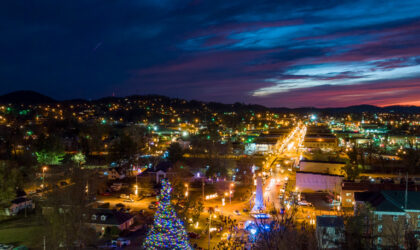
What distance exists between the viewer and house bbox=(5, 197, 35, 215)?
16716 mm

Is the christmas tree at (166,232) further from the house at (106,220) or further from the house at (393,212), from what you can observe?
the house at (393,212)

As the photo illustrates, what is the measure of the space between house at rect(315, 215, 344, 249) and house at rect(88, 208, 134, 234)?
8.15 m

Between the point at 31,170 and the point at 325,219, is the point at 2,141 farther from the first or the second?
the point at 325,219

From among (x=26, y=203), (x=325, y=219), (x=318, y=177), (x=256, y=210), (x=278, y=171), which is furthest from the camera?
(x=278, y=171)

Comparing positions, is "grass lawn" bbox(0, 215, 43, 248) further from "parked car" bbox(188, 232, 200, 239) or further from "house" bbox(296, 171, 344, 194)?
"house" bbox(296, 171, 344, 194)

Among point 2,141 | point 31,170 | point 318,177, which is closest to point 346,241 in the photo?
point 318,177

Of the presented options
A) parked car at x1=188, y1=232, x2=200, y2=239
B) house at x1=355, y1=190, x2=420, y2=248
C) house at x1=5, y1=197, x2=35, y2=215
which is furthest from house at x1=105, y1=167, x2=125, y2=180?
house at x1=355, y1=190, x2=420, y2=248

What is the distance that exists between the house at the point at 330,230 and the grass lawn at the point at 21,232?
32.2 ft

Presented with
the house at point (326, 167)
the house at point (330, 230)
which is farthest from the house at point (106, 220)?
the house at point (326, 167)

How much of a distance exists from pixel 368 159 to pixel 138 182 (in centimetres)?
2085

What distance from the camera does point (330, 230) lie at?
1049cm

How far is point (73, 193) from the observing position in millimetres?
12805

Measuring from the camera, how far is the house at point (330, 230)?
32.3ft

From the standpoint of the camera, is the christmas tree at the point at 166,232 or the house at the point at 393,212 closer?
the christmas tree at the point at 166,232
